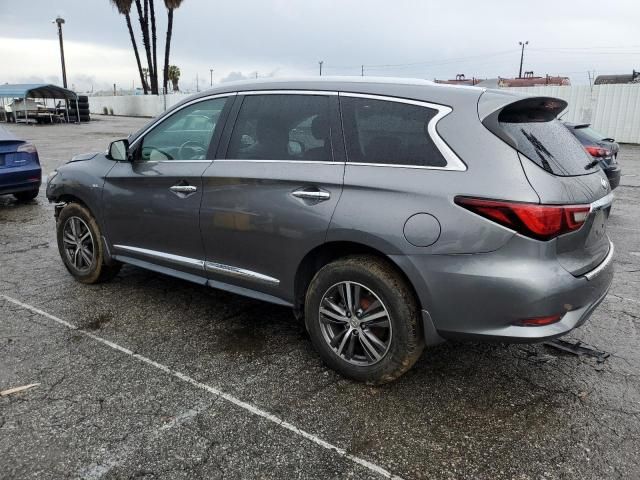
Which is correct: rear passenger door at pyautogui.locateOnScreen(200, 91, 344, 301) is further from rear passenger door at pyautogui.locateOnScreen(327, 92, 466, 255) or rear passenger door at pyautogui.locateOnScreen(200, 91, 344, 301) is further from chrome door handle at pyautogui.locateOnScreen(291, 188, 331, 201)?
rear passenger door at pyautogui.locateOnScreen(327, 92, 466, 255)

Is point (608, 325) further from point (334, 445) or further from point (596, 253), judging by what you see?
point (334, 445)

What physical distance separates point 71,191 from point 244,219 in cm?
218

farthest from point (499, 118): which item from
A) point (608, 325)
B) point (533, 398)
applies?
point (608, 325)

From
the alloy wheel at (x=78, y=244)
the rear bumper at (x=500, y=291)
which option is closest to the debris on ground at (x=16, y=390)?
the alloy wheel at (x=78, y=244)

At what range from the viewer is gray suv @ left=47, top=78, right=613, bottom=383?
2.73m

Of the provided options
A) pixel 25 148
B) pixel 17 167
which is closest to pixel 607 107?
pixel 25 148

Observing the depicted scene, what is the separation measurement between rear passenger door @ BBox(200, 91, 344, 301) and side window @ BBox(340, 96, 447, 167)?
0.34 ft

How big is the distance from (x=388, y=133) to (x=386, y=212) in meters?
0.50

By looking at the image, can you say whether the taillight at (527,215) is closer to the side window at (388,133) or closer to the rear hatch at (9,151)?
the side window at (388,133)

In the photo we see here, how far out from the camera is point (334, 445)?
2.69 meters

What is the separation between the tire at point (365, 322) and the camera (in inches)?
118

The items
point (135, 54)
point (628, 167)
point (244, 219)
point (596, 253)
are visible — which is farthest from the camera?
point (135, 54)

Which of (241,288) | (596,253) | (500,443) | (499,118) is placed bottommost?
(500,443)

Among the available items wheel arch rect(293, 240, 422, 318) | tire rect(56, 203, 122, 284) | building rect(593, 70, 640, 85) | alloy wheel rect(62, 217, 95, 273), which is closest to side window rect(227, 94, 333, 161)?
wheel arch rect(293, 240, 422, 318)
